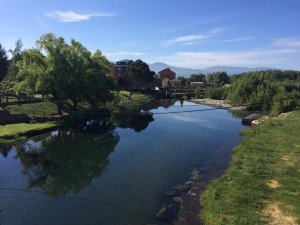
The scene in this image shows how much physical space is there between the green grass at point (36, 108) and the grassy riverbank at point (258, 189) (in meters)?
35.7

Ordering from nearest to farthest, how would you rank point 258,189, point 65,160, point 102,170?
point 258,189 < point 102,170 < point 65,160

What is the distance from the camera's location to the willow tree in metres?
54.1

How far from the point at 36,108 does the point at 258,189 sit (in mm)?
45075

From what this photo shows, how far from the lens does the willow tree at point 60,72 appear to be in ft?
178

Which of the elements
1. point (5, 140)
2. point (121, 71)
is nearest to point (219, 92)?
point (121, 71)

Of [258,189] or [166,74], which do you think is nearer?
[258,189]

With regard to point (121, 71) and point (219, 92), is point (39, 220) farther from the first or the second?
point (121, 71)

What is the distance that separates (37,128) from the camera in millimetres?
45562

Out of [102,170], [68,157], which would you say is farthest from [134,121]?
[102,170]

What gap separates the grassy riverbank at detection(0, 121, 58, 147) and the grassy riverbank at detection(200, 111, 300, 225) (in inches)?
1056

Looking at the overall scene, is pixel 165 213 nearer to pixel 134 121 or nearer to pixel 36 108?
pixel 134 121

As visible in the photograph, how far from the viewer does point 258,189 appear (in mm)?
23641

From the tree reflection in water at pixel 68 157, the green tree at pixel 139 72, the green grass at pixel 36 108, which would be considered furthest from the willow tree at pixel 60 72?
the green tree at pixel 139 72

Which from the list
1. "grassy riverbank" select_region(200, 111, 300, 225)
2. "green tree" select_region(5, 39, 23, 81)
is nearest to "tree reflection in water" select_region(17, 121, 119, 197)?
"grassy riverbank" select_region(200, 111, 300, 225)
